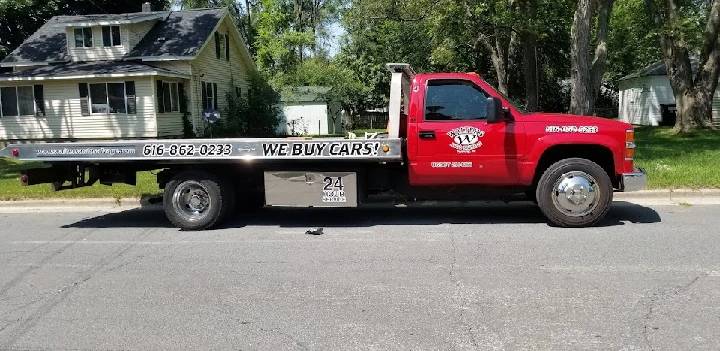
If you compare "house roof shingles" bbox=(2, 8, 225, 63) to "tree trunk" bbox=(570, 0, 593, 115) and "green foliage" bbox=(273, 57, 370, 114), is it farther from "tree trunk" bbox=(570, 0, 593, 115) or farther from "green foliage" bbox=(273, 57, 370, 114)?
"tree trunk" bbox=(570, 0, 593, 115)

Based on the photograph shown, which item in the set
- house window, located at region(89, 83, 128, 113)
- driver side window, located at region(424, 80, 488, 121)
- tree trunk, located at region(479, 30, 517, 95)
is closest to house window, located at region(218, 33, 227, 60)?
house window, located at region(89, 83, 128, 113)

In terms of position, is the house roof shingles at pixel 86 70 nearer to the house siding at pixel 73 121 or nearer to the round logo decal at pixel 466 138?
the house siding at pixel 73 121

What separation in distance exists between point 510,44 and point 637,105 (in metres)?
9.55

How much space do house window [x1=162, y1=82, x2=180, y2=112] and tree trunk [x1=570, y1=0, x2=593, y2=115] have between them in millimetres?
17425

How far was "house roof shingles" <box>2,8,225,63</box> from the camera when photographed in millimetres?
26609

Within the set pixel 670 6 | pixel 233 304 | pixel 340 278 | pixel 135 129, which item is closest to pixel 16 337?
pixel 233 304

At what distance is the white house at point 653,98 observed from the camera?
31.9 meters

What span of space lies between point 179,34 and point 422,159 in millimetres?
23093

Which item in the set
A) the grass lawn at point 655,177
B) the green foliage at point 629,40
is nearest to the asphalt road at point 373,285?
the grass lawn at point 655,177

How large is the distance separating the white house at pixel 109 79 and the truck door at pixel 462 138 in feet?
61.0

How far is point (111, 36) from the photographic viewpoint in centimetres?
2653

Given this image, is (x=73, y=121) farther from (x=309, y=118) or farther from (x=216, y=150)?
(x=216, y=150)

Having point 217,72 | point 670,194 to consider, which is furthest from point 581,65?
point 217,72

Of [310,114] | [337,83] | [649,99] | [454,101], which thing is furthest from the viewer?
[337,83]
